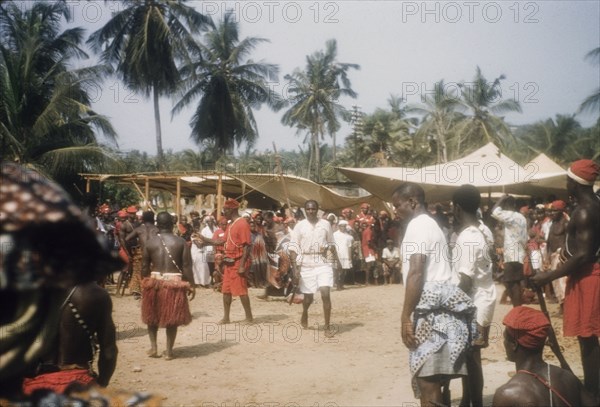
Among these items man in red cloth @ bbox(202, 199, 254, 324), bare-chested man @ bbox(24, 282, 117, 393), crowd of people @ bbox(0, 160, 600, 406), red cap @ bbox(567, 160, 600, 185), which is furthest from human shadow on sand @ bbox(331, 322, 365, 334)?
bare-chested man @ bbox(24, 282, 117, 393)

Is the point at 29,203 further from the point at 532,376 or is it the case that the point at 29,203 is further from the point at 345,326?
the point at 345,326

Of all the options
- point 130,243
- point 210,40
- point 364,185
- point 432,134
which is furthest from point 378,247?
point 432,134

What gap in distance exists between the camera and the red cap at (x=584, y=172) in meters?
4.11

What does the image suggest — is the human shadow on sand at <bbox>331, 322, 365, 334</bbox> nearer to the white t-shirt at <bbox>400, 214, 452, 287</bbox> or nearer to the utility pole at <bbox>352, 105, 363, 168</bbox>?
the white t-shirt at <bbox>400, 214, 452, 287</bbox>

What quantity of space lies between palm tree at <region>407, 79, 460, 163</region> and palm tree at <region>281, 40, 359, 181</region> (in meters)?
5.47

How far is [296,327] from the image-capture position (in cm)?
861

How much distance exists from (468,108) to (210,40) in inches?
682

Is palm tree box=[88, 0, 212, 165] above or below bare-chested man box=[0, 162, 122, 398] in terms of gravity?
above

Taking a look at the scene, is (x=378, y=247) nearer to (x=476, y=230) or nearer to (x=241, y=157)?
(x=476, y=230)

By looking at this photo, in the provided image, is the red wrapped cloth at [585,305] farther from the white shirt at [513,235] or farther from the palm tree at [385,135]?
the palm tree at [385,135]

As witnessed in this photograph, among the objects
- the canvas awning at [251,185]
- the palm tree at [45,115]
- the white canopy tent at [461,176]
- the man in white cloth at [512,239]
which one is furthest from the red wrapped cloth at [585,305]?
the palm tree at [45,115]

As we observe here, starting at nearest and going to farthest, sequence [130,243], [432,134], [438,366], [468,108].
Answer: [438,366]
[130,243]
[468,108]
[432,134]

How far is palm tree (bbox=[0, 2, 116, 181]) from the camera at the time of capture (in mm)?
18078

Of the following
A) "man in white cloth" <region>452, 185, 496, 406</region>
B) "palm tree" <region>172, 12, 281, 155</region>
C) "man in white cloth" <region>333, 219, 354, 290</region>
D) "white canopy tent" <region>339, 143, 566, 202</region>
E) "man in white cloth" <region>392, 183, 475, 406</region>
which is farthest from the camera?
"palm tree" <region>172, 12, 281, 155</region>
